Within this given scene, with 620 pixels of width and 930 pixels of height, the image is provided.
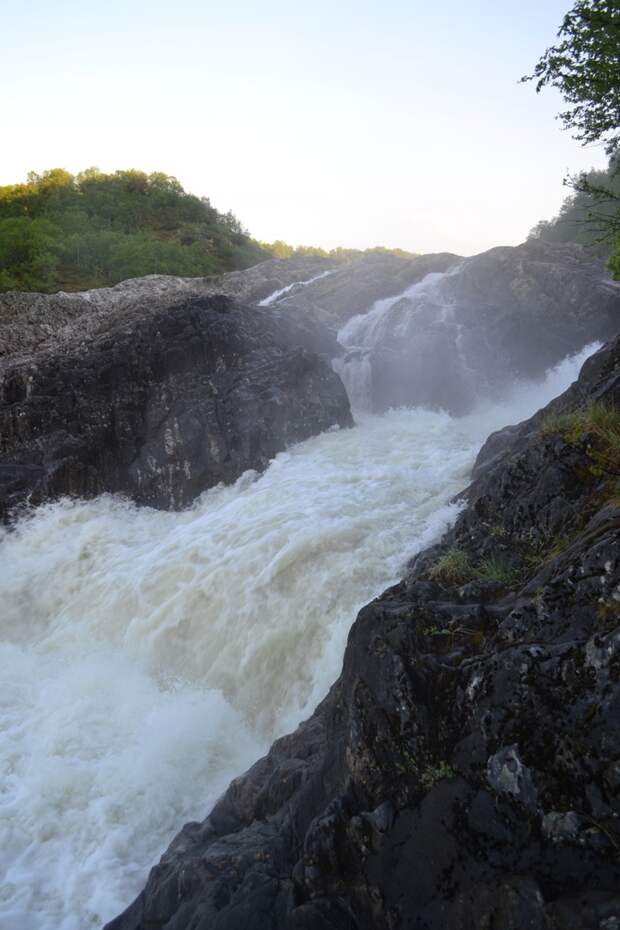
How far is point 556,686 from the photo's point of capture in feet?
13.4

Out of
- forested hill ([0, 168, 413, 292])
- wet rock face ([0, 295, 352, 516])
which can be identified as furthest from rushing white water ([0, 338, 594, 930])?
forested hill ([0, 168, 413, 292])

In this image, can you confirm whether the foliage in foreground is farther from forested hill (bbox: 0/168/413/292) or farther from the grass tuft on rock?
forested hill (bbox: 0/168/413/292)

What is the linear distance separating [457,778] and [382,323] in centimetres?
2361

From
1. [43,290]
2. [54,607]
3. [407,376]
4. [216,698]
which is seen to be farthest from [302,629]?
[43,290]

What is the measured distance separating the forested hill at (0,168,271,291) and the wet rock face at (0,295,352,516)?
10.5 metres

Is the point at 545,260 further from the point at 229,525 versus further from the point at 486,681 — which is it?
the point at 486,681

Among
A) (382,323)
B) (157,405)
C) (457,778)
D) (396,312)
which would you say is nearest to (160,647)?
(457,778)

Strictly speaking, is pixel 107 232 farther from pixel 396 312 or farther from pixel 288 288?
pixel 396 312

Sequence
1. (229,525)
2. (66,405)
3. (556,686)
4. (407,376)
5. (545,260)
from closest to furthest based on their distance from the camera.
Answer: (556,686) → (229,525) → (66,405) → (407,376) → (545,260)

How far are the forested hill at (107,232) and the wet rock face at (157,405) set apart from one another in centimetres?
1048

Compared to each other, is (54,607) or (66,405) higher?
(66,405)

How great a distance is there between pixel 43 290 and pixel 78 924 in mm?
27710

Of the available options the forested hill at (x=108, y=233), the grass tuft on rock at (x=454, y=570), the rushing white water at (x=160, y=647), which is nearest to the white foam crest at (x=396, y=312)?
the rushing white water at (x=160, y=647)

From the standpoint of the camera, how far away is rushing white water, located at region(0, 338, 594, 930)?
7.38 metres
